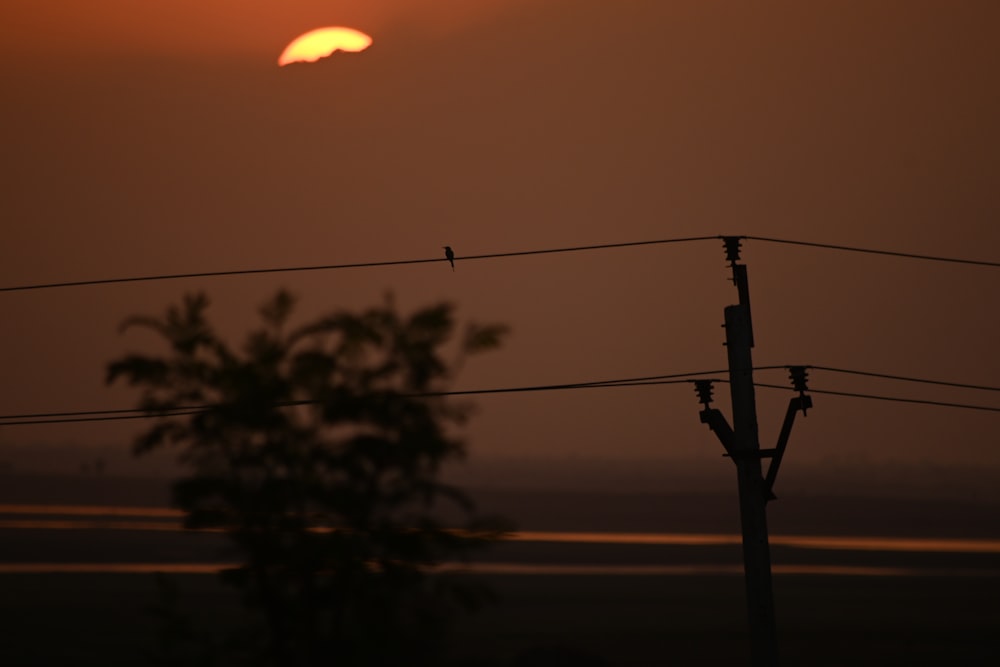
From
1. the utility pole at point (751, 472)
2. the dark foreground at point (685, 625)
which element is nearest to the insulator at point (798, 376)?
the utility pole at point (751, 472)

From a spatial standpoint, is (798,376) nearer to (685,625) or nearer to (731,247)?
(731,247)

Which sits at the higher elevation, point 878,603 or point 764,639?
point 764,639

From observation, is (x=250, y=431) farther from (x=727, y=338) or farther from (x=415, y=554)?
(x=727, y=338)

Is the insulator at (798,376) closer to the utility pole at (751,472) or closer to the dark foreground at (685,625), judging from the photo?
the utility pole at (751,472)

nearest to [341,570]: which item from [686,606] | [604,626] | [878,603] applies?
[604,626]

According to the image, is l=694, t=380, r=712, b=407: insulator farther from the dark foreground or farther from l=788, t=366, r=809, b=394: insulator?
the dark foreground

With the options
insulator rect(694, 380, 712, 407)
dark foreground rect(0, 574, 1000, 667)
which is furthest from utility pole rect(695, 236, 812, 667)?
dark foreground rect(0, 574, 1000, 667)

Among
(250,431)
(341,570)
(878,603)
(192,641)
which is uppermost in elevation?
(250,431)

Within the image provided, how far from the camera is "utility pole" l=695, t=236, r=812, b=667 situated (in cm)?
1589

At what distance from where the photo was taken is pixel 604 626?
140375mm

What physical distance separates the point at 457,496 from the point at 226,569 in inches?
214

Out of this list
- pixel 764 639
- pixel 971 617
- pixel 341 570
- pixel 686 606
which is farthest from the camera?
pixel 686 606

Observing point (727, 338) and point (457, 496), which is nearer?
point (727, 338)

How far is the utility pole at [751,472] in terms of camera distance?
15891mm
